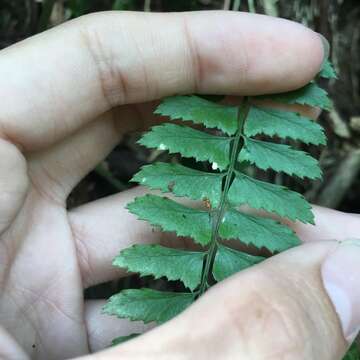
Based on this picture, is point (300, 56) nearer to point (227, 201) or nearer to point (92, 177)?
point (227, 201)

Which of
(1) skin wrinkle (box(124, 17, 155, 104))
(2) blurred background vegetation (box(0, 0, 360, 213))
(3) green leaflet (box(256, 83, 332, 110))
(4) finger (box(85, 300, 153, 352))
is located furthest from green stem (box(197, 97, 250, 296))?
(2) blurred background vegetation (box(0, 0, 360, 213))

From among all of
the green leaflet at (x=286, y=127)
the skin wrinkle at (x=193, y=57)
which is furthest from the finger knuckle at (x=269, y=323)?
the skin wrinkle at (x=193, y=57)

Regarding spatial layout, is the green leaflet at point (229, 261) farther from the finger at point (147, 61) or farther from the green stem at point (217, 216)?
the finger at point (147, 61)

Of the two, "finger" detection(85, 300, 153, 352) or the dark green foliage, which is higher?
the dark green foliage

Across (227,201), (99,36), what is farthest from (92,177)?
(227,201)

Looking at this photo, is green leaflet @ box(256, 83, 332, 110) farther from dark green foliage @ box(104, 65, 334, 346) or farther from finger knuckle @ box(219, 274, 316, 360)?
finger knuckle @ box(219, 274, 316, 360)

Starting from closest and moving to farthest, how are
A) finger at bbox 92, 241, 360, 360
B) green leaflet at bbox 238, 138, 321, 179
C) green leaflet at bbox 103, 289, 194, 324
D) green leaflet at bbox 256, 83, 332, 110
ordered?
finger at bbox 92, 241, 360, 360, green leaflet at bbox 103, 289, 194, 324, green leaflet at bbox 238, 138, 321, 179, green leaflet at bbox 256, 83, 332, 110

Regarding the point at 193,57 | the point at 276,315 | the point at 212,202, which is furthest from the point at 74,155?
the point at 276,315

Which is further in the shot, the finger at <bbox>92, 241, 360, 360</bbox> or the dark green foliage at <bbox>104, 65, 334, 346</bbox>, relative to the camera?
the dark green foliage at <bbox>104, 65, 334, 346</bbox>
